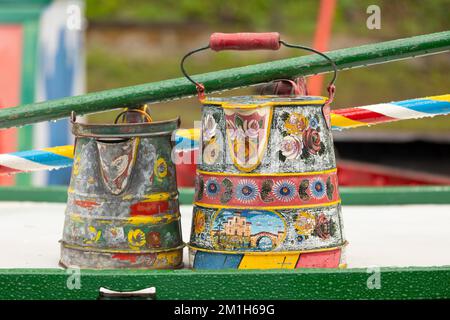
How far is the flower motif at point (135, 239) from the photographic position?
2.50 m

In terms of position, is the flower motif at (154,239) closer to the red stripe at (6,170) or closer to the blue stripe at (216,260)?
the blue stripe at (216,260)

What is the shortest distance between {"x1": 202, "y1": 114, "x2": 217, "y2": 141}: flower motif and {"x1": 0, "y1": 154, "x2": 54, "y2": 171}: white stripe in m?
0.65

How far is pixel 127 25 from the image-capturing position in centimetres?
1808

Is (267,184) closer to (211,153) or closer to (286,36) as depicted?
(211,153)

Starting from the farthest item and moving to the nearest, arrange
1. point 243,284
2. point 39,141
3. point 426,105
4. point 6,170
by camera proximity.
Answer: point 39,141 → point 6,170 → point 426,105 → point 243,284

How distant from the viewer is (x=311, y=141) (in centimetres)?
243

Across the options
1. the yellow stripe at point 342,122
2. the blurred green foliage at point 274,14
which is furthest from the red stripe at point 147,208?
the blurred green foliage at point 274,14

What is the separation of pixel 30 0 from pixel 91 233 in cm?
406

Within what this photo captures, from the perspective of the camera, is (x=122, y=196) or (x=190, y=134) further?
(x=190, y=134)

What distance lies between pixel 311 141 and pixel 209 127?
8.7 inches

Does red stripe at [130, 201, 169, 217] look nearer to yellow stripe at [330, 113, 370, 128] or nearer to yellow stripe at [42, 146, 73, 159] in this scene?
yellow stripe at [42, 146, 73, 159]

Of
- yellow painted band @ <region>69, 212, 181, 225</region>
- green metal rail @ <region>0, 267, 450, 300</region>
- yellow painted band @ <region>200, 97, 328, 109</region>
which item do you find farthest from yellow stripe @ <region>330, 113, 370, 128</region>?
green metal rail @ <region>0, 267, 450, 300</region>

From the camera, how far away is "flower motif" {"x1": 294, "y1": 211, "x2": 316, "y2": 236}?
242cm

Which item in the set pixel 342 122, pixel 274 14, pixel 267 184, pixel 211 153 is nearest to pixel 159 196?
pixel 211 153
